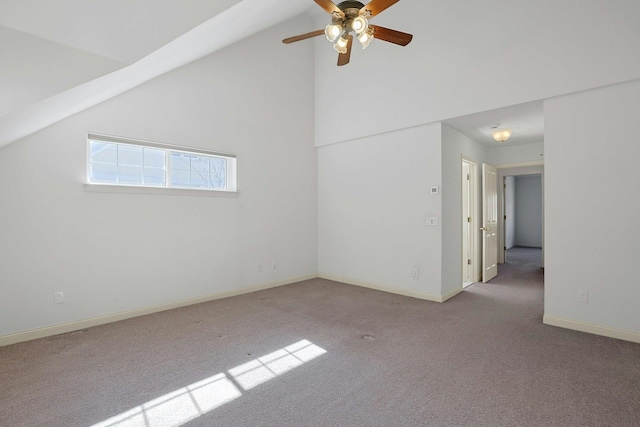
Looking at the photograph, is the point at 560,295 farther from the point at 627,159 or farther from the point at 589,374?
the point at 627,159

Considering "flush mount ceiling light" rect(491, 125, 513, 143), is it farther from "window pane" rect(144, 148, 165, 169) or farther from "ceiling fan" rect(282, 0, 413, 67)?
"window pane" rect(144, 148, 165, 169)

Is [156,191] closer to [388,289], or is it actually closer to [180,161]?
[180,161]

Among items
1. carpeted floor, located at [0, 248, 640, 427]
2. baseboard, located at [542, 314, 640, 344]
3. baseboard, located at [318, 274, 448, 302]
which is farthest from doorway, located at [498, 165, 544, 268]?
carpeted floor, located at [0, 248, 640, 427]

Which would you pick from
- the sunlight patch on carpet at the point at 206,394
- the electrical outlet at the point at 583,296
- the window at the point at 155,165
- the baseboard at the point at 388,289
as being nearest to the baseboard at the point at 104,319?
the baseboard at the point at 388,289

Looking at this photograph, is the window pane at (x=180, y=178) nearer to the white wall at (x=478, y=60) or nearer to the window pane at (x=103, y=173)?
the window pane at (x=103, y=173)

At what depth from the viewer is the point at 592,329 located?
10.2 feet

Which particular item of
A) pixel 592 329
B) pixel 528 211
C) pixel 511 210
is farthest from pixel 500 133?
pixel 528 211

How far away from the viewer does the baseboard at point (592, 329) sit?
2916 millimetres

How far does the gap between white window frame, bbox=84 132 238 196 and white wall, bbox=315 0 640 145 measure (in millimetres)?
1920

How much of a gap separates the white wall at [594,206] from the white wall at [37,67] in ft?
13.2

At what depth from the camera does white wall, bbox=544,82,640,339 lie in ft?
9.58

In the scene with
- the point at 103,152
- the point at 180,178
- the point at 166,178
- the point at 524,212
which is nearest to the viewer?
the point at 103,152

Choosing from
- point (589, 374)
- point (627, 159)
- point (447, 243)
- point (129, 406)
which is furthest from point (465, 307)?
point (129, 406)

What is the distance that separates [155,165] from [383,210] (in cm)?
326
